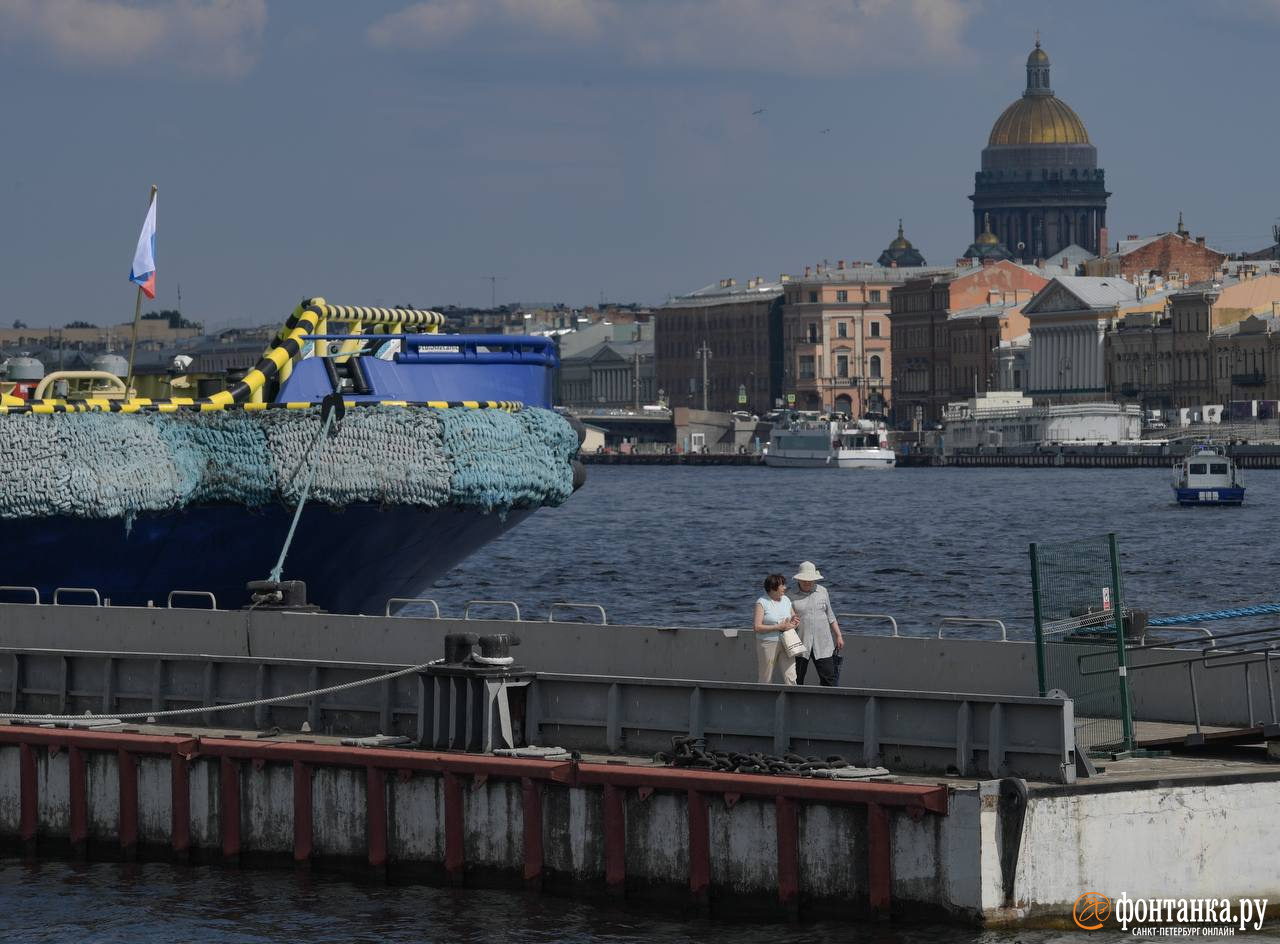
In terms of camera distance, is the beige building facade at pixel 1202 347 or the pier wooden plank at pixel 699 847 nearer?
the pier wooden plank at pixel 699 847

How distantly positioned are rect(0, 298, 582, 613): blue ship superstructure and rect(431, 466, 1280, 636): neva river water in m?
10.7

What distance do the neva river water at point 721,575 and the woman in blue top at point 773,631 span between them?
205cm

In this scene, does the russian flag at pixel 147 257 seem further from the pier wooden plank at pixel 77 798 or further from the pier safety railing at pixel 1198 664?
the pier safety railing at pixel 1198 664

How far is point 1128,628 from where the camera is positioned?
20.6 metres

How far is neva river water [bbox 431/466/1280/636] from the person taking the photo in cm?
5122

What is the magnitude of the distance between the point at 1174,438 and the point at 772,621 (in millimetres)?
154814

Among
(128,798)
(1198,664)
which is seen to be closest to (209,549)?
(128,798)

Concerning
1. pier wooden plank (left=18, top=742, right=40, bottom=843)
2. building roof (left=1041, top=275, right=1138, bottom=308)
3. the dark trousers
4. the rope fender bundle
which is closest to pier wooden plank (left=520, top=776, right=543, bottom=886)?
the dark trousers

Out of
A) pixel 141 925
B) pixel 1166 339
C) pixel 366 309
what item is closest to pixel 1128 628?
pixel 141 925

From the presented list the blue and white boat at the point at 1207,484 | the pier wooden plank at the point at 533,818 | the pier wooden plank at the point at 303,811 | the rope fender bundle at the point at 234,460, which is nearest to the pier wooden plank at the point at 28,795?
the pier wooden plank at the point at 303,811

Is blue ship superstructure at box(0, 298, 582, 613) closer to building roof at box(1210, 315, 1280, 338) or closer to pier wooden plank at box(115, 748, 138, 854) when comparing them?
pier wooden plank at box(115, 748, 138, 854)

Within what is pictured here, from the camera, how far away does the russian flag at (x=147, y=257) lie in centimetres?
3269

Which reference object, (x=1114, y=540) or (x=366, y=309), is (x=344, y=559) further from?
(x=1114, y=540)

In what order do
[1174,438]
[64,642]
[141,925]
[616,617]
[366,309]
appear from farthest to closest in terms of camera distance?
1. [1174,438]
2. [616,617]
3. [366,309]
4. [64,642]
5. [141,925]
